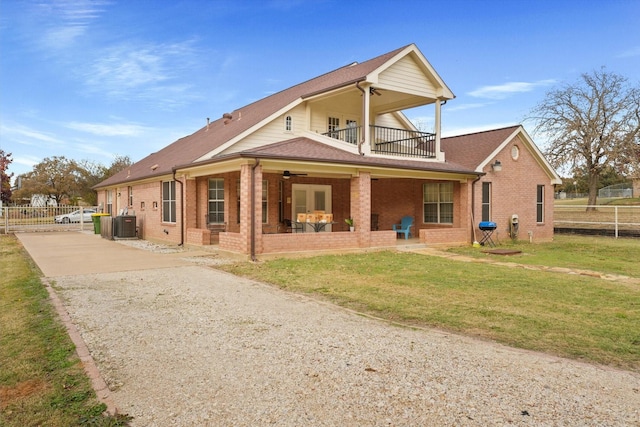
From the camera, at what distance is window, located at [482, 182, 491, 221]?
19.0 metres

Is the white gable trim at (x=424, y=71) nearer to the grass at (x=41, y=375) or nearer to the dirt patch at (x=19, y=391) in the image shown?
the grass at (x=41, y=375)

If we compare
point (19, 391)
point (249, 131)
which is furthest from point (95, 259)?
point (19, 391)

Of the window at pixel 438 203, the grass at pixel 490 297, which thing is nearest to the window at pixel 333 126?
the window at pixel 438 203

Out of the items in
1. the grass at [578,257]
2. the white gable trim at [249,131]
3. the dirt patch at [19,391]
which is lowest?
the dirt patch at [19,391]

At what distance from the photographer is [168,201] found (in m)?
18.3

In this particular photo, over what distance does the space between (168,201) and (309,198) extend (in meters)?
5.81

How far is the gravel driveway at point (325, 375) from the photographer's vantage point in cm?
344

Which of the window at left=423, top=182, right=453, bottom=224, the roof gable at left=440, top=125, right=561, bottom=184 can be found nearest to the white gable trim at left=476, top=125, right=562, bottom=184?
the roof gable at left=440, top=125, right=561, bottom=184

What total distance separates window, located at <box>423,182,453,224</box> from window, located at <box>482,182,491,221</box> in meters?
1.33

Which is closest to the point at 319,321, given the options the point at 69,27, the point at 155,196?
the point at 69,27

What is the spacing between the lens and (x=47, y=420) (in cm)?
334

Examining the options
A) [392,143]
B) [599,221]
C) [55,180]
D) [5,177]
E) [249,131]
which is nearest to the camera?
[249,131]

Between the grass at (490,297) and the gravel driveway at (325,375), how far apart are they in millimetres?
638

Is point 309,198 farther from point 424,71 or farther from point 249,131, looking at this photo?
point 424,71
